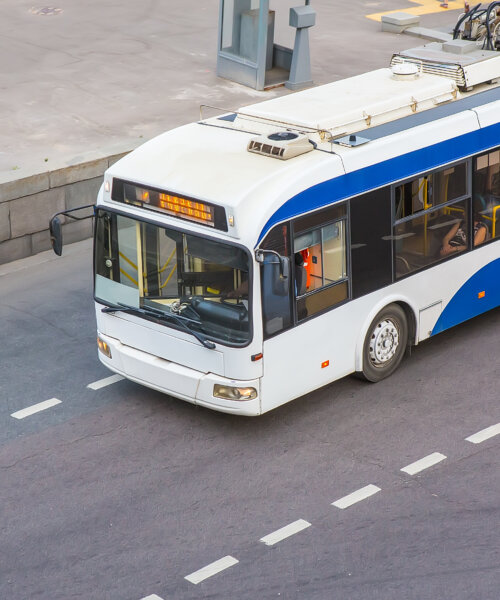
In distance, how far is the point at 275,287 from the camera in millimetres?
10195

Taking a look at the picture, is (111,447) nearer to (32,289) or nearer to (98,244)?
(98,244)

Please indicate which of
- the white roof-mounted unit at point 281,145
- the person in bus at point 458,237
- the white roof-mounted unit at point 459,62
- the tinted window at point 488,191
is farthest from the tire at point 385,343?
the white roof-mounted unit at point 459,62

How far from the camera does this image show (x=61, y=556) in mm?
9188

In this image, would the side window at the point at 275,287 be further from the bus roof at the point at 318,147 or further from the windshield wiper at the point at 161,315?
the windshield wiper at the point at 161,315

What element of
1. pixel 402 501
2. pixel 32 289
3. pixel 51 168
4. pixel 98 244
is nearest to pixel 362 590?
pixel 402 501

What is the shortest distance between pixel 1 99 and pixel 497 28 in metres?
8.54

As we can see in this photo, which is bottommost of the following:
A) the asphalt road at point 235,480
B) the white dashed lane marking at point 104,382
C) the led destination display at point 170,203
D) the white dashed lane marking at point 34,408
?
the white dashed lane marking at point 34,408

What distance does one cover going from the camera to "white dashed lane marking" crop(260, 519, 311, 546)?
30.6ft

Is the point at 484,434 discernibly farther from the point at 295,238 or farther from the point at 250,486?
the point at 295,238

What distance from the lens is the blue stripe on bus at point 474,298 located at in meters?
12.4

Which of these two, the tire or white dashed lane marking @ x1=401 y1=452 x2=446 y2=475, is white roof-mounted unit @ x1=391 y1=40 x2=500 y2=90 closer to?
the tire

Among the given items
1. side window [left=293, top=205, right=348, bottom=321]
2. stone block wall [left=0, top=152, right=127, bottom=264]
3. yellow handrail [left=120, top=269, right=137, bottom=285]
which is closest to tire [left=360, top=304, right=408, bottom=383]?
side window [left=293, top=205, right=348, bottom=321]

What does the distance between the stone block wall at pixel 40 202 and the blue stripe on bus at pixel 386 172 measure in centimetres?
585

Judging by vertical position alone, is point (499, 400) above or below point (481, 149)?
below
